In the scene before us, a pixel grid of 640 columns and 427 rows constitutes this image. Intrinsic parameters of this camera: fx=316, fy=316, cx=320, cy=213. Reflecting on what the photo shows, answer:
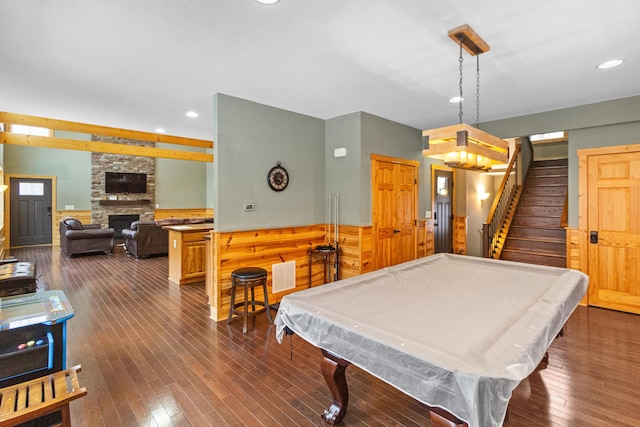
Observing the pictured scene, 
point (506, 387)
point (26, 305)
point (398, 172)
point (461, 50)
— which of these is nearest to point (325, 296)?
point (506, 387)

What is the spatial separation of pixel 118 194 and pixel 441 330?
11.9m

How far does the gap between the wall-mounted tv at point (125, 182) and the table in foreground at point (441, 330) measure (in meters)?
10.9

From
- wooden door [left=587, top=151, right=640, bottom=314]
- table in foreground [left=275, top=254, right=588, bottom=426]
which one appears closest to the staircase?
wooden door [left=587, top=151, right=640, bottom=314]

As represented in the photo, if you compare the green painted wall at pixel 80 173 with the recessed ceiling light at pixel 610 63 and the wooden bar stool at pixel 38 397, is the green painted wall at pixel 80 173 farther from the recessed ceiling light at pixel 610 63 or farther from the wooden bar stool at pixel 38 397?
the recessed ceiling light at pixel 610 63

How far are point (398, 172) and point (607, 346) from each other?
3.26 meters

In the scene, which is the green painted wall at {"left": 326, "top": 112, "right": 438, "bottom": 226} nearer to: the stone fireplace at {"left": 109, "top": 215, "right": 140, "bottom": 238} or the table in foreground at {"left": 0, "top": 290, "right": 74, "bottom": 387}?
the table in foreground at {"left": 0, "top": 290, "right": 74, "bottom": 387}

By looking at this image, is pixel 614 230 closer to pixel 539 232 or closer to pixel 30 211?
pixel 539 232

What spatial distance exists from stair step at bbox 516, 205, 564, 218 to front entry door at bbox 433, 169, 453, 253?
1293 millimetres

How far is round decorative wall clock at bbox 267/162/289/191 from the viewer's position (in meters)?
→ 4.28

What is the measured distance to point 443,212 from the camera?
22.0 ft

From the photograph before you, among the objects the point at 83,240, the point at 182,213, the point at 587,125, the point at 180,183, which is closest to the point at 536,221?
the point at 587,125

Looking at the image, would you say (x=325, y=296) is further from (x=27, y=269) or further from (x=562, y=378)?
(x=27, y=269)

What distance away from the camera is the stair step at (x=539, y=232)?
5434 mm

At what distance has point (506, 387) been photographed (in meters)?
1.17
